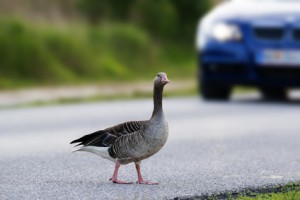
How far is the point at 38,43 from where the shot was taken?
69.0 feet

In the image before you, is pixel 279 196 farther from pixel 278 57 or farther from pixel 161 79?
pixel 278 57

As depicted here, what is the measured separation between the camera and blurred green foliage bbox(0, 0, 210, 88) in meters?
20.7

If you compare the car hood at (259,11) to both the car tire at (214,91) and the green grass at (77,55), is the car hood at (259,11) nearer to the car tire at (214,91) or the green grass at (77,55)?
the car tire at (214,91)

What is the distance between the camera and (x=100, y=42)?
24.4 metres

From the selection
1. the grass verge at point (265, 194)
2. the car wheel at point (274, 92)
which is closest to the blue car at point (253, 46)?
the car wheel at point (274, 92)

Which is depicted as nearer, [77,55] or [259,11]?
[259,11]

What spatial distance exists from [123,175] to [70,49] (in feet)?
45.7

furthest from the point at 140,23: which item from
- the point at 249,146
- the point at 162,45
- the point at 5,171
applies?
the point at 5,171

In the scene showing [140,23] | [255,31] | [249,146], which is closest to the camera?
[249,146]

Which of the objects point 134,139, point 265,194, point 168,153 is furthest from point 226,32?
point 265,194

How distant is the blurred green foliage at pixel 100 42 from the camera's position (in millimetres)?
20703

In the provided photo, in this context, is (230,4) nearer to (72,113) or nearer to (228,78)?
(228,78)

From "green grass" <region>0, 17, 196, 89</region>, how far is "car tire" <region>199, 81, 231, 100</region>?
4.24 meters

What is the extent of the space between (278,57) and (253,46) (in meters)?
0.38
